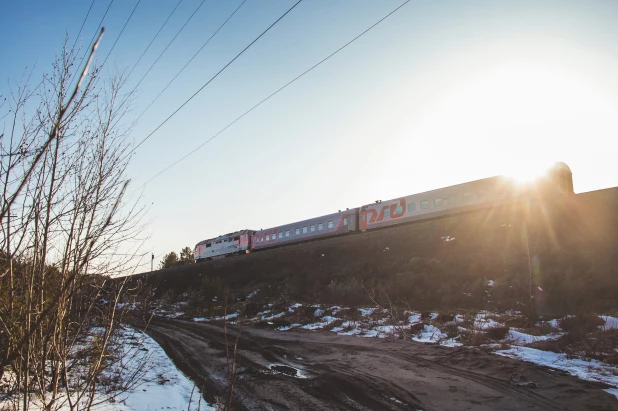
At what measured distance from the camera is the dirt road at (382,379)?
23.2ft

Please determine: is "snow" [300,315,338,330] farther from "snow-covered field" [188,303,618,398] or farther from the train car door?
the train car door

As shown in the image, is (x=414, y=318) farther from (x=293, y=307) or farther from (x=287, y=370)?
(x=293, y=307)

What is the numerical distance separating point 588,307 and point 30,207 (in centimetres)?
1713

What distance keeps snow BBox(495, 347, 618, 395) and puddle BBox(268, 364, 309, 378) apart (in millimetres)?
5205

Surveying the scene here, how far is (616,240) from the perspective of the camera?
19062mm

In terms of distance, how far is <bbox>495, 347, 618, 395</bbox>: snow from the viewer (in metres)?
8.01

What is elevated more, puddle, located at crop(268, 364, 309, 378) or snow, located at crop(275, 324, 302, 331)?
puddle, located at crop(268, 364, 309, 378)

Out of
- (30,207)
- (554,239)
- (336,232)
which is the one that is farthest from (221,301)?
(30,207)

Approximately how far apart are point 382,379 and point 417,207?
2129cm

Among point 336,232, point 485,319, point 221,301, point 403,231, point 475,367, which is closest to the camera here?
point 475,367

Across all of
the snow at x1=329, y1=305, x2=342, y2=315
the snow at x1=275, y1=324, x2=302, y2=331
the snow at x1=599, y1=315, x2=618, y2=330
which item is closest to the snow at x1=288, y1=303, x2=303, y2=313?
the snow at x1=329, y1=305, x2=342, y2=315

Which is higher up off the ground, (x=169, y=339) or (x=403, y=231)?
(x=403, y=231)

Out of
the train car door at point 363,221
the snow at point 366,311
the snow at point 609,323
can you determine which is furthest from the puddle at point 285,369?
the train car door at point 363,221

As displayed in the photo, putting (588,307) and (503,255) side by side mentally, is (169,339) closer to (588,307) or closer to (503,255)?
(588,307)
